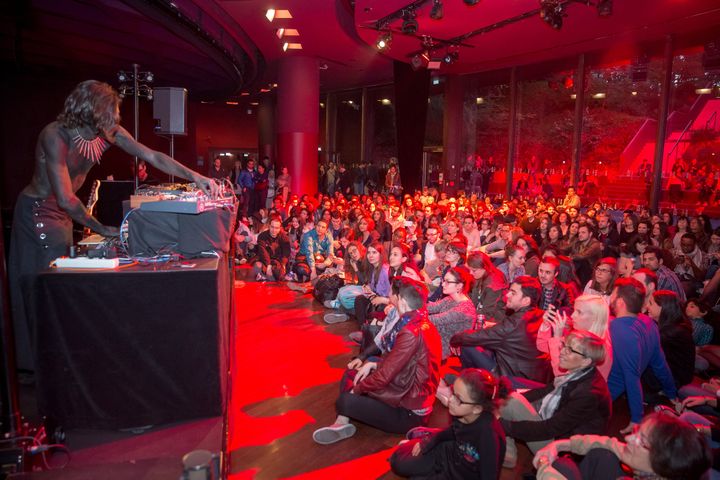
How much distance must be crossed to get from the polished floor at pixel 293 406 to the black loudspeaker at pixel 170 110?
335 cm

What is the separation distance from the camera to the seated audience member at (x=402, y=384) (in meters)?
3.16

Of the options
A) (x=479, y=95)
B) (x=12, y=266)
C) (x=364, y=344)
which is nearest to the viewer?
(x=12, y=266)

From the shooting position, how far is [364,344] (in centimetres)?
423

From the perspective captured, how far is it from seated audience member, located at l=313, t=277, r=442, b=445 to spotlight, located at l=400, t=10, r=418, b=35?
21.1ft

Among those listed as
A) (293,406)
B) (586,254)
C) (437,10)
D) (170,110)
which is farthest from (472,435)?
(437,10)

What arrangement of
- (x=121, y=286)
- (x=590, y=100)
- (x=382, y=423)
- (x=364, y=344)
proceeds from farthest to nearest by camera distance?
(x=590, y=100)
(x=364, y=344)
(x=382, y=423)
(x=121, y=286)

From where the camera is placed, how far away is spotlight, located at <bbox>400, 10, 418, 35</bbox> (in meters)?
8.49

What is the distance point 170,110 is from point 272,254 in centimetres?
269

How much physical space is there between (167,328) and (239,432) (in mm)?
1319

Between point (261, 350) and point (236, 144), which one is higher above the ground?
point (236, 144)

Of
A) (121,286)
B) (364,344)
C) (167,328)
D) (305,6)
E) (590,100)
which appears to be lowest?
(364,344)

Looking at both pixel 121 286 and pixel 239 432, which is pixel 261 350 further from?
pixel 121 286

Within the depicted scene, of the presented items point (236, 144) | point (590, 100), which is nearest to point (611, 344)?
point (590, 100)

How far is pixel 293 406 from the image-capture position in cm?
374
